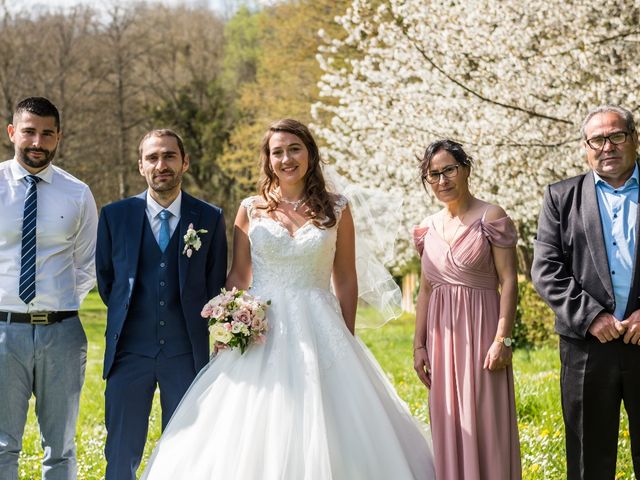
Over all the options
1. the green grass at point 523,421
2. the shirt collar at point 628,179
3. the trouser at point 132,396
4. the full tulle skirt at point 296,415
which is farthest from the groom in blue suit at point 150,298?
the shirt collar at point 628,179

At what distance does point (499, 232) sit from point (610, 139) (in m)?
0.76

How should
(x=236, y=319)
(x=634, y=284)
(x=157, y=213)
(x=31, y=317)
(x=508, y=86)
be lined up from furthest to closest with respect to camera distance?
(x=508, y=86)
(x=157, y=213)
(x=31, y=317)
(x=236, y=319)
(x=634, y=284)

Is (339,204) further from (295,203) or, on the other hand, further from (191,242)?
(191,242)

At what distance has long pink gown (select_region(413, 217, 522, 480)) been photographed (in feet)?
14.1

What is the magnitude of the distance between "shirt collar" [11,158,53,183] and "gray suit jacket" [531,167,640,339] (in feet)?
9.47

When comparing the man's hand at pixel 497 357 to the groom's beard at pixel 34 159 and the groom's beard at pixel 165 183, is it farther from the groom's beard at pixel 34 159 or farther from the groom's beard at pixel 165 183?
the groom's beard at pixel 34 159

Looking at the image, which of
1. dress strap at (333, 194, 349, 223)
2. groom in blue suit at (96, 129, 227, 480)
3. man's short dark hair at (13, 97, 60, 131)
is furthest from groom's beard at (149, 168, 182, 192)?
dress strap at (333, 194, 349, 223)

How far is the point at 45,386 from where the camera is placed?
4.54m

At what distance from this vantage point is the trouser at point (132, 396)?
4.38 metres

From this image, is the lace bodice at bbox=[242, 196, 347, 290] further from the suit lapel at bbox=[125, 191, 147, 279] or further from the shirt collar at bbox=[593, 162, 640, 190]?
the shirt collar at bbox=[593, 162, 640, 190]

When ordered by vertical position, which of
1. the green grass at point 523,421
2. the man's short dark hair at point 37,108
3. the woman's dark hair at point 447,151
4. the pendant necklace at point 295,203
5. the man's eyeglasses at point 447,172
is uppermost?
the man's short dark hair at point 37,108

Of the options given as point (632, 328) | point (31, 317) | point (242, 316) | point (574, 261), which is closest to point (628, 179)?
point (574, 261)

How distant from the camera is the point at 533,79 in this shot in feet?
29.6

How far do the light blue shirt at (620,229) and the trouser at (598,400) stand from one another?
22 centimetres
